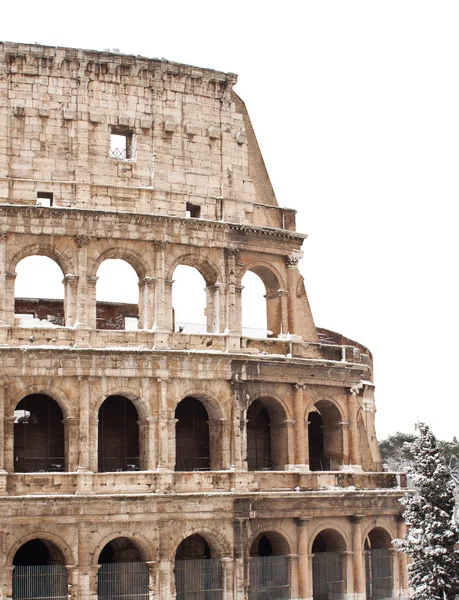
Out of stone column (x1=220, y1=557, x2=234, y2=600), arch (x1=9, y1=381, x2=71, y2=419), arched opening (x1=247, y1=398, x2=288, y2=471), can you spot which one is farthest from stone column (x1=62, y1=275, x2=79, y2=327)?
stone column (x1=220, y1=557, x2=234, y2=600)

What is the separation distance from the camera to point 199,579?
29984 millimetres

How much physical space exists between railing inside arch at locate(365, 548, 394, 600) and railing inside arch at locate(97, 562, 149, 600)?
720 cm

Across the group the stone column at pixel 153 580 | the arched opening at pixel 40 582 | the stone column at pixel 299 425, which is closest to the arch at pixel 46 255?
the stone column at pixel 299 425

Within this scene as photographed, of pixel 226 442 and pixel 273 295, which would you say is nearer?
pixel 226 442

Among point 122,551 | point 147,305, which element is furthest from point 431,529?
point 147,305

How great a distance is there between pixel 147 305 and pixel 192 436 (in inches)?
162

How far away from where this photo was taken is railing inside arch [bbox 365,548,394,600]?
3312 centimetres

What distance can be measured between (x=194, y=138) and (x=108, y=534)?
11223 millimetres

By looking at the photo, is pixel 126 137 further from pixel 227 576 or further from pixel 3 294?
pixel 227 576

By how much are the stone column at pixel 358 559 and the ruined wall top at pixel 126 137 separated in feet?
28.6

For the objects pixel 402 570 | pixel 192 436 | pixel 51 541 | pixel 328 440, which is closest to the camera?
pixel 51 541

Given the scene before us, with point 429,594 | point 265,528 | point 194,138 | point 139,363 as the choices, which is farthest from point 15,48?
point 429,594

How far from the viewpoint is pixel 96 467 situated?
29328 millimetres

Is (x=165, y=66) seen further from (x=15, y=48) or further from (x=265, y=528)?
(x=265, y=528)
